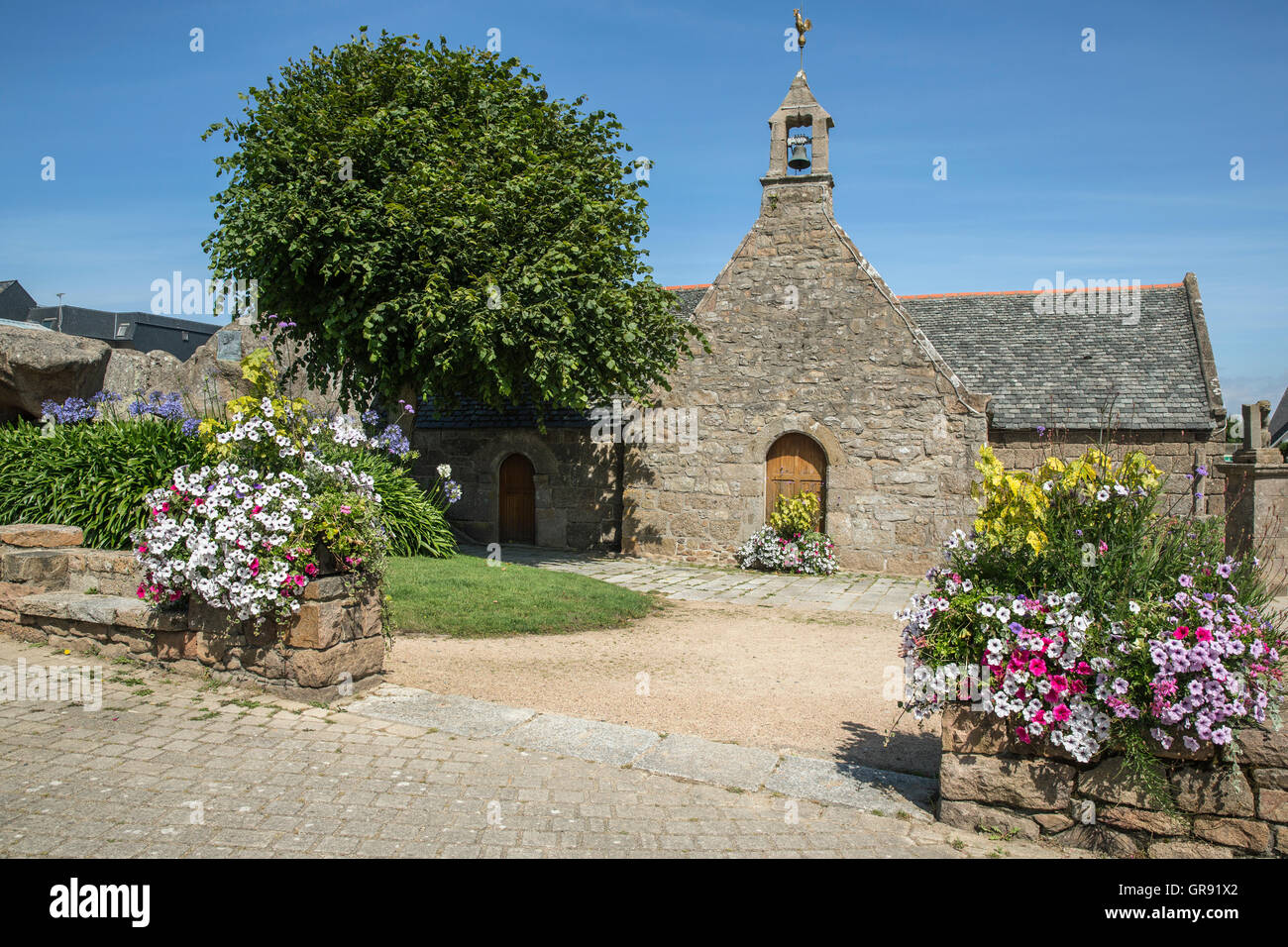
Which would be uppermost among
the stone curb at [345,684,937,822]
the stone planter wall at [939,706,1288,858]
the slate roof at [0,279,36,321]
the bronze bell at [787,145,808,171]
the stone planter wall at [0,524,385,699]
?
the bronze bell at [787,145,808,171]

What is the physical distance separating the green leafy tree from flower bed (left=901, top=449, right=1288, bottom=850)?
8302 mm

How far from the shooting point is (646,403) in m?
15.0

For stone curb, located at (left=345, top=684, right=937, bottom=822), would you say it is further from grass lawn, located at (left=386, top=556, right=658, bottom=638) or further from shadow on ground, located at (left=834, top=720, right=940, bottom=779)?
grass lawn, located at (left=386, top=556, right=658, bottom=638)

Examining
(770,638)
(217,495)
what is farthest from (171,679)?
(770,638)

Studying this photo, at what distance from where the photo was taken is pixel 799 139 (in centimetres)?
1520

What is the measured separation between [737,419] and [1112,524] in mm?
11299

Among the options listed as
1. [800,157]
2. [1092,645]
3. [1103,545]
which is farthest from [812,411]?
[1092,645]

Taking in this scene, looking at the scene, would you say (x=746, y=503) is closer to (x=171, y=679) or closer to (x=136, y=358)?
(x=136, y=358)

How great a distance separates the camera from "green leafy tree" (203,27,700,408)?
11992 millimetres

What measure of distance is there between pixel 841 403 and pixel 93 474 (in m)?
11.2

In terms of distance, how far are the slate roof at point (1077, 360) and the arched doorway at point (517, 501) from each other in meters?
8.99
